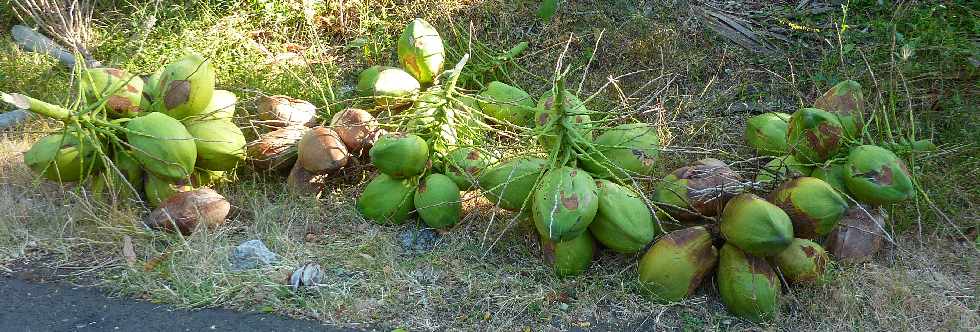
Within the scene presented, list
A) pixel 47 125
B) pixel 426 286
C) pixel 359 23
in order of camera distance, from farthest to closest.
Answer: pixel 359 23 → pixel 47 125 → pixel 426 286

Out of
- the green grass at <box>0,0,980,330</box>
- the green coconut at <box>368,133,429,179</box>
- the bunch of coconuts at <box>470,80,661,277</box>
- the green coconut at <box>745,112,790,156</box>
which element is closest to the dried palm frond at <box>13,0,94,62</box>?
the green grass at <box>0,0,980,330</box>

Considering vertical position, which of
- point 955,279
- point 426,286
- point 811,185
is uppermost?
point 811,185

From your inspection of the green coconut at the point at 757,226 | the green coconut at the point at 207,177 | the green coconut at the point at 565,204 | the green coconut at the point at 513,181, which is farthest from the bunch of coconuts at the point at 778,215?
the green coconut at the point at 207,177

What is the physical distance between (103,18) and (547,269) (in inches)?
151

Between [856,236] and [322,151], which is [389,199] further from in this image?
[856,236]

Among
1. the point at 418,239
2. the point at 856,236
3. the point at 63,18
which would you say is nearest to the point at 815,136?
the point at 856,236

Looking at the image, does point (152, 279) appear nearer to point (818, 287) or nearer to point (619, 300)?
point (619, 300)

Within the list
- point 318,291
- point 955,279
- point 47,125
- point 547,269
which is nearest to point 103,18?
point 47,125

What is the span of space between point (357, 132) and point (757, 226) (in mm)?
1769

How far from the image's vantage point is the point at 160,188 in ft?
12.0

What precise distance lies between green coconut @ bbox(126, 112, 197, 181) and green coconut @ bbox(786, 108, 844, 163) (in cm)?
243

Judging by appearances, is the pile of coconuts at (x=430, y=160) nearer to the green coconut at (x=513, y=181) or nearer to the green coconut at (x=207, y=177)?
the green coconut at (x=513, y=181)

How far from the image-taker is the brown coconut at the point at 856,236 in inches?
132

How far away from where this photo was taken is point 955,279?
3371 millimetres
